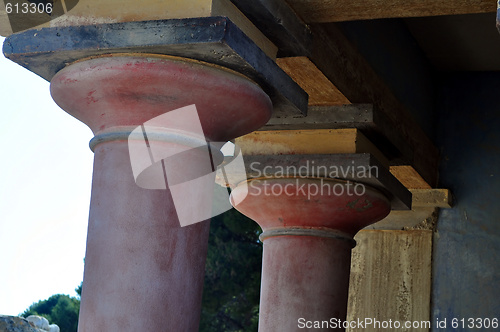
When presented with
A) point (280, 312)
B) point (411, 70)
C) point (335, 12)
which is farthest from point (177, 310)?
point (411, 70)

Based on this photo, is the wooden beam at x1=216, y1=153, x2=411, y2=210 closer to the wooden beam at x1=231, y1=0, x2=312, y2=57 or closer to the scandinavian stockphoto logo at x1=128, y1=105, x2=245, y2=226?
the wooden beam at x1=231, y1=0, x2=312, y2=57

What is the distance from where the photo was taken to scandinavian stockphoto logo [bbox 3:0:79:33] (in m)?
4.21

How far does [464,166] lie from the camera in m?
8.17

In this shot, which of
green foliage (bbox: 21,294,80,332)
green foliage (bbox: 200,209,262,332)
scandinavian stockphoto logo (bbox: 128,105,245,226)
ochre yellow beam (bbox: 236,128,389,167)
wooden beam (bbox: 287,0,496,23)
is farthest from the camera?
green foliage (bbox: 21,294,80,332)

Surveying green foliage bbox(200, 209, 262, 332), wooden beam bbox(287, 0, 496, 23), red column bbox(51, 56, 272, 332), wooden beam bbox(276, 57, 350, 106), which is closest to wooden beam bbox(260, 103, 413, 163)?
wooden beam bbox(276, 57, 350, 106)

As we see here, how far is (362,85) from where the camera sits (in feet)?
19.8

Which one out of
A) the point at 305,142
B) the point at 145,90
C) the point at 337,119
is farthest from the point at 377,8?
the point at 305,142

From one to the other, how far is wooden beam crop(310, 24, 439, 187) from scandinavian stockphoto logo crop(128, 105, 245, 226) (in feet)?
4.25

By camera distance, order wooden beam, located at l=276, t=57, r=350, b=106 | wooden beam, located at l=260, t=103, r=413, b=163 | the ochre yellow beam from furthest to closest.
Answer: the ochre yellow beam
wooden beam, located at l=260, t=103, r=413, b=163
wooden beam, located at l=276, t=57, r=350, b=106

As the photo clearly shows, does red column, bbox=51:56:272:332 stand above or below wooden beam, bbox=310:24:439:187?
below

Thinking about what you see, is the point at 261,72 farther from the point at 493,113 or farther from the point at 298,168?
the point at 493,113

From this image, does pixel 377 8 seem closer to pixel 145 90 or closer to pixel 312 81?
pixel 312 81

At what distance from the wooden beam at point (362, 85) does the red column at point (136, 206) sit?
1.30m

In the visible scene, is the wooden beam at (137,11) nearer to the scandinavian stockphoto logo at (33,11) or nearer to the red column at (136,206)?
the scandinavian stockphoto logo at (33,11)
